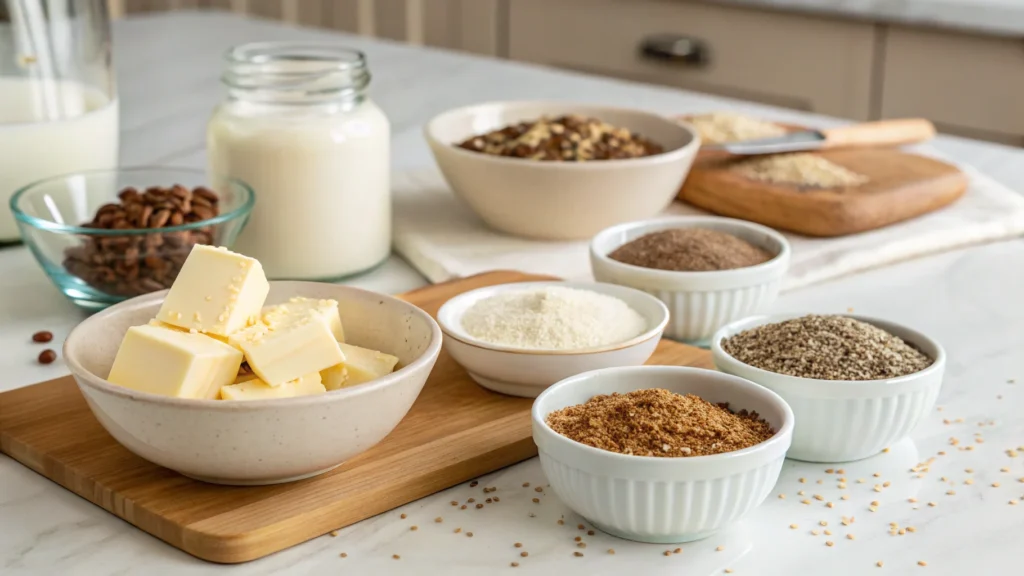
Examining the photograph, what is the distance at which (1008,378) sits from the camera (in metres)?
1.21

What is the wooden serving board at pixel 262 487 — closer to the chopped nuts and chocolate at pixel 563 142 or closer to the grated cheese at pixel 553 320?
the grated cheese at pixel 553 320

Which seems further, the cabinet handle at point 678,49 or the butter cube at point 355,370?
the cabinet handle at point 678,49

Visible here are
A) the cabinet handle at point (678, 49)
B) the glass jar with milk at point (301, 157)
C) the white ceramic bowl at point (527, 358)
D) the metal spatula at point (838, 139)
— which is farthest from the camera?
the cabinet handle at point (678, 49)

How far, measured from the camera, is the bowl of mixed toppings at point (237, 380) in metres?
0.87

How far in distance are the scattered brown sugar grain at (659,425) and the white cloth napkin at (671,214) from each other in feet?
1.81

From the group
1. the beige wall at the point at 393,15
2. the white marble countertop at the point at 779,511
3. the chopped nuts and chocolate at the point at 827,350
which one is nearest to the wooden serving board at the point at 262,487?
the white marble countertop at the point at 779,511

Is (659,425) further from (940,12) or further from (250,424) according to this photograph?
(940,12)

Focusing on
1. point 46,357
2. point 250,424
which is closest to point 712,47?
point 46,357

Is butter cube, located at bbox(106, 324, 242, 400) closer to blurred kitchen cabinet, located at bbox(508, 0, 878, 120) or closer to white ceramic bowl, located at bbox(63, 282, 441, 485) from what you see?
white ceramic bowl, located at bbox(63, 282, 441, 485)

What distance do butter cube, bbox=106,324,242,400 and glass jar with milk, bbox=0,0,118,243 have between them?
658 millimetres

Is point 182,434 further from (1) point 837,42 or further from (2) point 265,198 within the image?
(1) point 837,42

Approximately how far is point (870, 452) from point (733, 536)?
7.3 inches

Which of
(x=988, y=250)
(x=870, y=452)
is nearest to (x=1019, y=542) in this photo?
(x=870, y=452)

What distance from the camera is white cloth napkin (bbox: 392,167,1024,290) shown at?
4.98 feet
